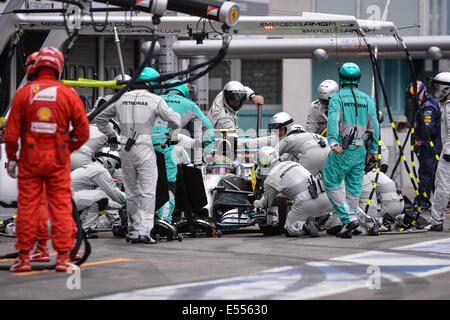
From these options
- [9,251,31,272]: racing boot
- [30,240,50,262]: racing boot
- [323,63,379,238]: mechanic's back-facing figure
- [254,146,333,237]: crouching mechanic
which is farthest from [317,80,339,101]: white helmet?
[9,251,31,272]: racing boot

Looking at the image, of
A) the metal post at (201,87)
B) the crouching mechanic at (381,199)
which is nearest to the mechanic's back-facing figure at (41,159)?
the crouching mechanic at (381,199)

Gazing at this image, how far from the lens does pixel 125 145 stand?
10492 mm

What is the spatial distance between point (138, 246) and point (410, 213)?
4553mm

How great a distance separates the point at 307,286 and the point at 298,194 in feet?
13.9

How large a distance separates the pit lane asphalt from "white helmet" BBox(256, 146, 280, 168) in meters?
0.92

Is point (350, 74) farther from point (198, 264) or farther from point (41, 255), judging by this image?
point (41, 255)

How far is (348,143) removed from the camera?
1127 cm

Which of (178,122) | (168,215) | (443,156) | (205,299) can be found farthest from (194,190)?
(205,299)

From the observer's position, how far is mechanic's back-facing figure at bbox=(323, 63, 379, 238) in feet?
36.8

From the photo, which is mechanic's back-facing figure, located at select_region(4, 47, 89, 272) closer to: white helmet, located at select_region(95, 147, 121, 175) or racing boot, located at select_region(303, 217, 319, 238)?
racing boot, located at select_region(303, 217, 319, 238)

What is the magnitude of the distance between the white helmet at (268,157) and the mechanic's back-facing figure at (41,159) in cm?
418

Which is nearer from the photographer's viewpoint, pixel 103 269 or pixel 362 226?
pixel 103 269
